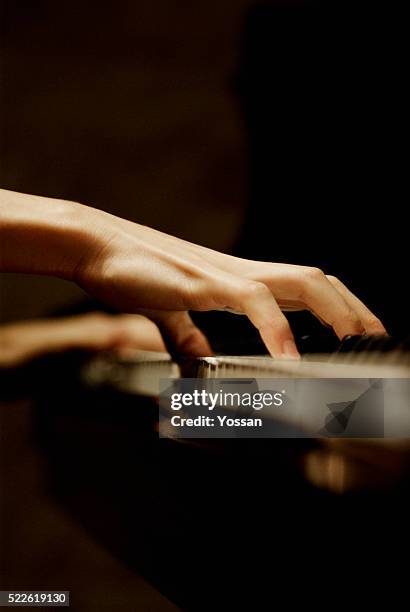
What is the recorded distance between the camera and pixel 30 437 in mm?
1530

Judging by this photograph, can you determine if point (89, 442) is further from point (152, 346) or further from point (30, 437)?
point (30, 437)

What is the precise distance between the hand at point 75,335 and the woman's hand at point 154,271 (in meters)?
0.48

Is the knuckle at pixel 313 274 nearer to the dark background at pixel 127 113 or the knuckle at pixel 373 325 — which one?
the knuckle at pixel 373 325

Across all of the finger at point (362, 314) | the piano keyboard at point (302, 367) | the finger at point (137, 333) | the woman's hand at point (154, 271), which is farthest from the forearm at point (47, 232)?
the finger at point (137, 333)

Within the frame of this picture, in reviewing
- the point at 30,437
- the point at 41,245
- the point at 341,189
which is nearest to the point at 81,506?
the point at 30,437

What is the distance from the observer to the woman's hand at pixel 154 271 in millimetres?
652

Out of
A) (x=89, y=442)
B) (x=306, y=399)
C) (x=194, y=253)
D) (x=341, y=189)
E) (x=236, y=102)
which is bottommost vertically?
(x=89, y=442)

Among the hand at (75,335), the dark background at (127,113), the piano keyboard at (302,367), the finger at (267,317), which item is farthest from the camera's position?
the hand at (75,335)

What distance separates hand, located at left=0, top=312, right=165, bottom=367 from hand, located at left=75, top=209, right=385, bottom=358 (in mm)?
501

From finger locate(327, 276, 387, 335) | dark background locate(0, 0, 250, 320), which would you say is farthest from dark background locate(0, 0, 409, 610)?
finger locate(327, 276, 387, 335)

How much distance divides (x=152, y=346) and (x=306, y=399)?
0.87m

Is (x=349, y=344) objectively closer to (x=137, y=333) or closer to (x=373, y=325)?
(x=373, y=325)

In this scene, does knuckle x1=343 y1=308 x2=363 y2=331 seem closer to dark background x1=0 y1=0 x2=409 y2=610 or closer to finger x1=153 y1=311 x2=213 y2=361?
dark background x1=0 y1=0 x2=409 y2=610

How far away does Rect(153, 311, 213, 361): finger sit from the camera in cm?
93
